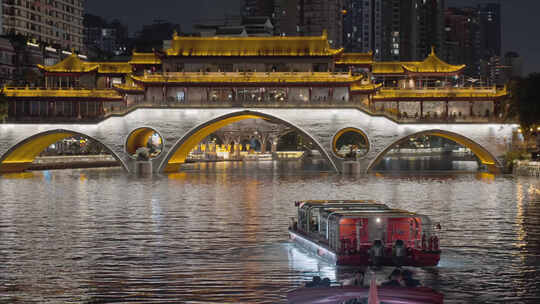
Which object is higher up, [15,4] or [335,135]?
[15,4]

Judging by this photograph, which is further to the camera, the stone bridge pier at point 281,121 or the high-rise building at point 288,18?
the high-rise building at point 288,18

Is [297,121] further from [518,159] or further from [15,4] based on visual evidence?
[15,4]

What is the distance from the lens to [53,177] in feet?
230

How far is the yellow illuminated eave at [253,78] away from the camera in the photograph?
73.4 metres

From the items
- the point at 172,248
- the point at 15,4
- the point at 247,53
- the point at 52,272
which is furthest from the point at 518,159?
the point at 15,4

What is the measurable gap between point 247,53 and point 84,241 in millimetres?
50920

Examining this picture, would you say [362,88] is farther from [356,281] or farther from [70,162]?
[356,281]

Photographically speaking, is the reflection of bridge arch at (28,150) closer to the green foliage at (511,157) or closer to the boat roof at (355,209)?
the green foliage at (511,157)

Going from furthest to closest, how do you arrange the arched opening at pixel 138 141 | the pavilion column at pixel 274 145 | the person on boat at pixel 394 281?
the pavilion column at pixel 274 145 → the arched opening at pixel 138 141 → the person on boat at pixel 394 281

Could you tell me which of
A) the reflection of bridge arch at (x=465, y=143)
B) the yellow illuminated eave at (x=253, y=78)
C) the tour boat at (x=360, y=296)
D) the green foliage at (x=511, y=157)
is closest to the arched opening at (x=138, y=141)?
the yellow illuminated eave at (x=253, y=78)

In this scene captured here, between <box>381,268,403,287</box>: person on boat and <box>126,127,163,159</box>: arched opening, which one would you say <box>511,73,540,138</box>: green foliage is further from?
<box>381,268,403,287</box>: person on boat

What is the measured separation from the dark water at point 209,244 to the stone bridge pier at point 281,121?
1937cm

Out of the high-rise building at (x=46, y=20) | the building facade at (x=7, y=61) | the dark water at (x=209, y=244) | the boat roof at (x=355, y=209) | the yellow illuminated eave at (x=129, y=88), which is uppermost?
the high-rise building at (x=46, y=20)

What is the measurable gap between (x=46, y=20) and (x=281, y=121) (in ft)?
279
